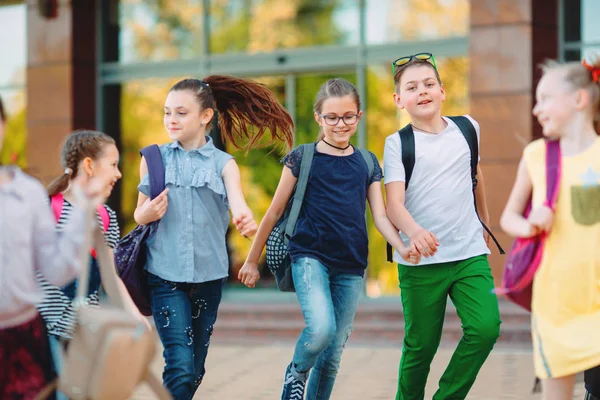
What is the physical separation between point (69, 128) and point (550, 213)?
8782mm

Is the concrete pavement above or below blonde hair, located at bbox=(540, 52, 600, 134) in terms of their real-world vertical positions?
below

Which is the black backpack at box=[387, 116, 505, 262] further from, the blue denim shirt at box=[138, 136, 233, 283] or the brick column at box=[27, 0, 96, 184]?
the brick column at box=[27, 0, 96, 184]

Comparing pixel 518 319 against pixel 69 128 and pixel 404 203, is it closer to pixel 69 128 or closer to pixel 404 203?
pixel 404 203

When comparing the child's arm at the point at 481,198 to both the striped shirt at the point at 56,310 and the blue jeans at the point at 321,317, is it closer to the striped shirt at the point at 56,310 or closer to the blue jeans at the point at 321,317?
the blue jeans at the point at 321,317

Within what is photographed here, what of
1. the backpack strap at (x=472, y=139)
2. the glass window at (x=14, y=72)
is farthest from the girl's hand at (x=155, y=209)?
the glass window at (x=14, y=72)

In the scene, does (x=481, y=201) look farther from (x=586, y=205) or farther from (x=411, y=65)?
(x=586, y=205)

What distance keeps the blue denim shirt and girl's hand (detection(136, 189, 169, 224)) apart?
0.12m

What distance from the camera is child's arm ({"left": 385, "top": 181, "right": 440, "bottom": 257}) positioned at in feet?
14.3

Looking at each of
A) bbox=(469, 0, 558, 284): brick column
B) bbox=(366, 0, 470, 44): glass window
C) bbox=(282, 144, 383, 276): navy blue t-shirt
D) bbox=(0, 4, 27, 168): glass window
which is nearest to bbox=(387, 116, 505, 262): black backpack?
bbox=(282, 144, 383, 276): navy blue t-shirt

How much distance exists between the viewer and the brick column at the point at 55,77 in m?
11.5

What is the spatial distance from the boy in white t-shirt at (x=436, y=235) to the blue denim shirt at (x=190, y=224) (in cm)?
86

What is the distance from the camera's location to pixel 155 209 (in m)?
4.47

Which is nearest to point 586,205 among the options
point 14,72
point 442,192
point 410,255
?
point 410,255

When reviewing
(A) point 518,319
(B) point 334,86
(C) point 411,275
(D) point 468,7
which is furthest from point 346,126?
(D) point 468,7
